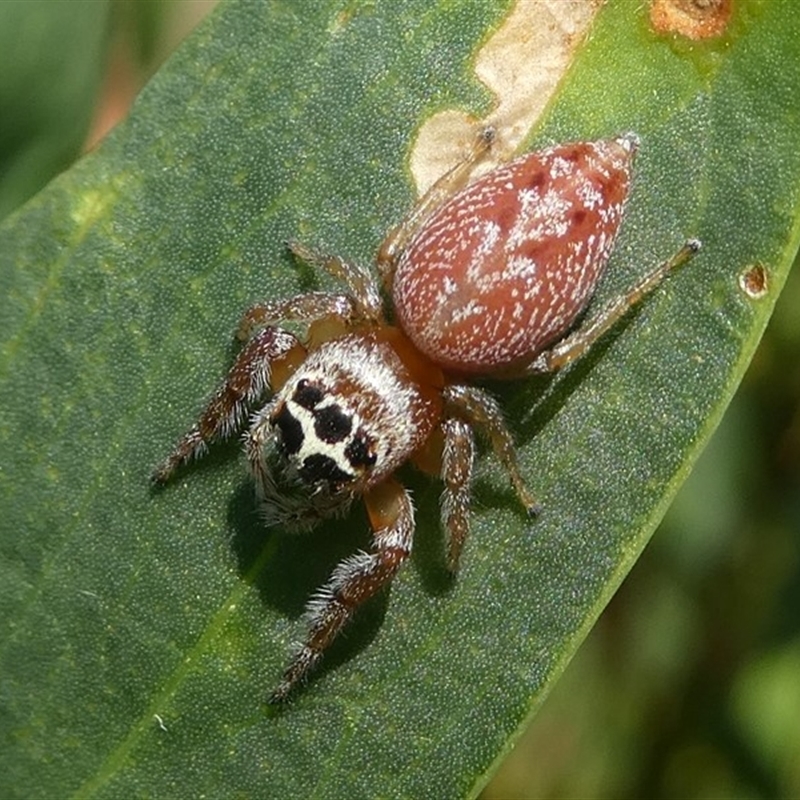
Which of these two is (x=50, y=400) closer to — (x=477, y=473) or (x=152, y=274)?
(x=152, y=274)

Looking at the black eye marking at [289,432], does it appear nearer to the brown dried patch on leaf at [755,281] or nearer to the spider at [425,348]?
the spider at [425,348]

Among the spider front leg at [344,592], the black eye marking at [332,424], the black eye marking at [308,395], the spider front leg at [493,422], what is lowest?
the spider front leg at [344,592]

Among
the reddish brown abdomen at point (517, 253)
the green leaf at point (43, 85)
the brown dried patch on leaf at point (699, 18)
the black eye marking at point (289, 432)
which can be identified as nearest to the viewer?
the brown dried patch on leaf at point (699, 18)

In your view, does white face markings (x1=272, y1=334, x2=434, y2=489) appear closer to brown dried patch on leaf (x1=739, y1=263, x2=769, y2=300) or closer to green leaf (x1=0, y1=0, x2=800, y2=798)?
green leaf (x1=0, y1=0, x2=800, y2=798)

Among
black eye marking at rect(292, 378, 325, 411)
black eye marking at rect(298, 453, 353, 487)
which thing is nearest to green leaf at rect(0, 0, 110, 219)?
black eye marking at rect(292, 378, 325, 411)

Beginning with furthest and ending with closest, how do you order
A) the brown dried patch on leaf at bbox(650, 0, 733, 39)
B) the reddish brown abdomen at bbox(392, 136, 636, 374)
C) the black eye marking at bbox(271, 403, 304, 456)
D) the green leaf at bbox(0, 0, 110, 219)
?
the green leaf at bbox(0, 0, 110, 219)
the black eye marking at bbox(271, 403, 304, 456)
the reddish brown abdomen at bbox(392, 136, 636, 374)
the brown dried patch on leaf at bbox(650, 0, 733, 39)

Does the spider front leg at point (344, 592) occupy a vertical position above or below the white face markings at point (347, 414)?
below

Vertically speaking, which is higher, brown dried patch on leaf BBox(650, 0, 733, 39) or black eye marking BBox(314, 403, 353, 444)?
brown dried patch on leaf BBox(650, 0, 733, 39)

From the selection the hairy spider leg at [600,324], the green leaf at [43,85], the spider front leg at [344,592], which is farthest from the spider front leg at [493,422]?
the green leaf at [43,85]

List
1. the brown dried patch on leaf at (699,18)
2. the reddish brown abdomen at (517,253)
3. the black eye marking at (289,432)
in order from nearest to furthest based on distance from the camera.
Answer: the brown dried patch on leaf at (699,18), the reddish brown abdomen at (517,253), the black eye marking at (289,432)
